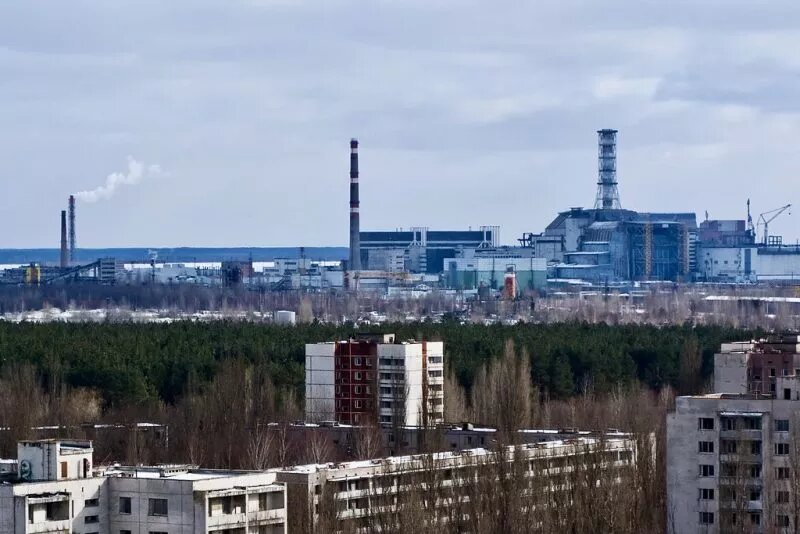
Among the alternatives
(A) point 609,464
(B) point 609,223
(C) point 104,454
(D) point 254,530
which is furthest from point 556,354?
(B) point 609,223

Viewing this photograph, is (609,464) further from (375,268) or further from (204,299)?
(375,268)

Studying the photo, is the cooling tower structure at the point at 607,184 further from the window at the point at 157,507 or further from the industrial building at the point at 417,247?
the window at the point at 157,507

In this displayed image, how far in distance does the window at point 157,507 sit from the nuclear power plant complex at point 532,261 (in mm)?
75322

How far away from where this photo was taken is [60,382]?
36.0 m

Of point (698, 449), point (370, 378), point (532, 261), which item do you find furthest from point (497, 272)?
point (698, 449)

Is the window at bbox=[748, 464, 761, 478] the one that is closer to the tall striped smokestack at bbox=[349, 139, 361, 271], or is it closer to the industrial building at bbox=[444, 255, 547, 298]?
the tall striped smokestack at bbox=[349, 139, 361, 271]

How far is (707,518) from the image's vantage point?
68.4 feet

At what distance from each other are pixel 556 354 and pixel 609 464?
19.6 m

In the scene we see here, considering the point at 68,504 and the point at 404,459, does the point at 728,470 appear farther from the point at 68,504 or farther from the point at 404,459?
the point at 68,504

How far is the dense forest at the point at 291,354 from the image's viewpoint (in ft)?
121

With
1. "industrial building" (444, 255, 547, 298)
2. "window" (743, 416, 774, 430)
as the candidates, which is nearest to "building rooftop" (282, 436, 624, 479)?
"window" (743, 416, 774, 430)

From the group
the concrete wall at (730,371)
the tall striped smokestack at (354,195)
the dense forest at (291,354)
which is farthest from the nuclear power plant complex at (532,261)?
the concrete wall at (730,371)

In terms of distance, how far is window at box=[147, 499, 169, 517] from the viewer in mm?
16938

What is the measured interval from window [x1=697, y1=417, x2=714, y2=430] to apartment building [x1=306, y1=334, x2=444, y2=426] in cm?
1108
